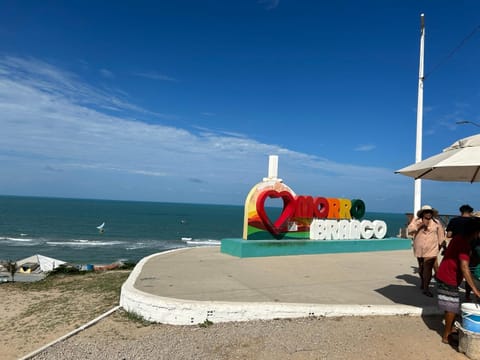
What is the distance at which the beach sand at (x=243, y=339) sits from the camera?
14.5 feet

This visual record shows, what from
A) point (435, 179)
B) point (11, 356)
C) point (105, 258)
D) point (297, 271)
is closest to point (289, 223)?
point (297, 271)

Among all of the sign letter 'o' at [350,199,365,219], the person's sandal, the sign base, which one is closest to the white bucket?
the person's sandal

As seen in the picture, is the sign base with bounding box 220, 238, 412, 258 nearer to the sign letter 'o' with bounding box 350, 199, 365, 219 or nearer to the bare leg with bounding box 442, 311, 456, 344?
the sign letter 'o' with bounding box 350, 199, 365, 219

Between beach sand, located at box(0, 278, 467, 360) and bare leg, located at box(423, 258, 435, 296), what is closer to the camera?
beach sand, located at box(0, 278, 467, 360)

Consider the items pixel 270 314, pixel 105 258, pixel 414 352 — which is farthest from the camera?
pixel 105 258

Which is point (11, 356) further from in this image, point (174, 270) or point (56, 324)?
point (174, 270)

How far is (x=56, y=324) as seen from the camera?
6.46 meters

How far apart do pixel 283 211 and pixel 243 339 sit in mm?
8098

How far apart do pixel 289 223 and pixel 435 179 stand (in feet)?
22.8

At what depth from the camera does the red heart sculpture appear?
11914 millimetres

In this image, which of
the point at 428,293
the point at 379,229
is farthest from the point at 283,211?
the point at 428,293

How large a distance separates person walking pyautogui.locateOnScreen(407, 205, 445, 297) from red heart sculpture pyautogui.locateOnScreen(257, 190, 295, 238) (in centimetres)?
545

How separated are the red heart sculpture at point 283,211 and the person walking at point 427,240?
17.9 ft

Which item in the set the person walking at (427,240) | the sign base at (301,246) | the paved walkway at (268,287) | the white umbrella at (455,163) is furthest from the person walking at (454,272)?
the sign base at (301,246)
